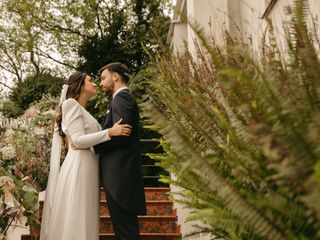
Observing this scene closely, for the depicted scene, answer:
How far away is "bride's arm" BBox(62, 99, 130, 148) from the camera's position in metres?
3.25

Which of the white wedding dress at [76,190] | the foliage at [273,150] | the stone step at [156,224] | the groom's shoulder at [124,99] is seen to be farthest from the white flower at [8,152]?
the foliage at [273,150]

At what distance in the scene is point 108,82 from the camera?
3586mm

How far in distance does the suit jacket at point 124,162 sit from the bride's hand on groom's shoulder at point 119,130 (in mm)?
49

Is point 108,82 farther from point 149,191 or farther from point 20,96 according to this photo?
point 20,96

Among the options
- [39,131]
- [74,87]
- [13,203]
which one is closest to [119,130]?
[74,87]

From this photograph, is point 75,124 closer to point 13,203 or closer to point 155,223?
point 13,203

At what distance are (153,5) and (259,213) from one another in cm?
1249

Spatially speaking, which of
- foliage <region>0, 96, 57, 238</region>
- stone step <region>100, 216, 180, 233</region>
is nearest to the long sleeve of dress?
foliage <region>0, 96, 57, 238</region>

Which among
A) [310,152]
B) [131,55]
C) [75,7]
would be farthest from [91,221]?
[75,7]

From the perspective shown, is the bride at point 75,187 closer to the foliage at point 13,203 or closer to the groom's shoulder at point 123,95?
the foliage at point 13,203

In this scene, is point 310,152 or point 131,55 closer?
point 310,152

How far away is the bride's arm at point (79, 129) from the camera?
3.25m

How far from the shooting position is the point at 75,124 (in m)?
3.55

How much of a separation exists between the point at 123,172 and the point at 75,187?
1.71 ft
